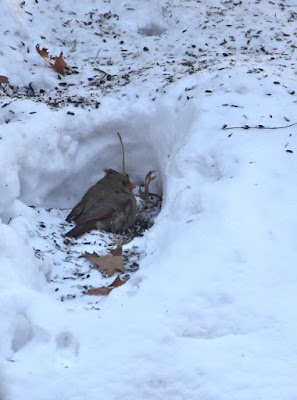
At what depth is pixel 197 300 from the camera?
9.25 feet

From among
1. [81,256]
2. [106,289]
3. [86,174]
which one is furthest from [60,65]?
[106,289]

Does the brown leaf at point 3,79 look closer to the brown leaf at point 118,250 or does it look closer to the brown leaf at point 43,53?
the brown leaf at point 43,53

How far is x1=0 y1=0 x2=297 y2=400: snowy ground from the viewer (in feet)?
8.21

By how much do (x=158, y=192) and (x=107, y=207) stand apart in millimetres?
523

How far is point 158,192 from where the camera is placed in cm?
435

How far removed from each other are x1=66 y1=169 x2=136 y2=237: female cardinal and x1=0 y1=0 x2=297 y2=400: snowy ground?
4.8 inches

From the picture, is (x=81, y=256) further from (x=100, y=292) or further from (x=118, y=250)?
(x=100, y=292)

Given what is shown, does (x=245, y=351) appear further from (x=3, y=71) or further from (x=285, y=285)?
(x=3, y=71)

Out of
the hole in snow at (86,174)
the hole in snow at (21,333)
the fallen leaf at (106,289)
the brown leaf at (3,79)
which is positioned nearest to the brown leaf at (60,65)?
the brown leaf at (3,79)

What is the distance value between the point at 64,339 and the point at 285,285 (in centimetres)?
100

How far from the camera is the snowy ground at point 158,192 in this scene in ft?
8.21

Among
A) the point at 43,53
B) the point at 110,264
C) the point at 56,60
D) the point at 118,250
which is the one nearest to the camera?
the point at 110,264

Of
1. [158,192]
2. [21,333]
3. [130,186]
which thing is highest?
[21,333]

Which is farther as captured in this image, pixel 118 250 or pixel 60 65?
pixel 60 65
